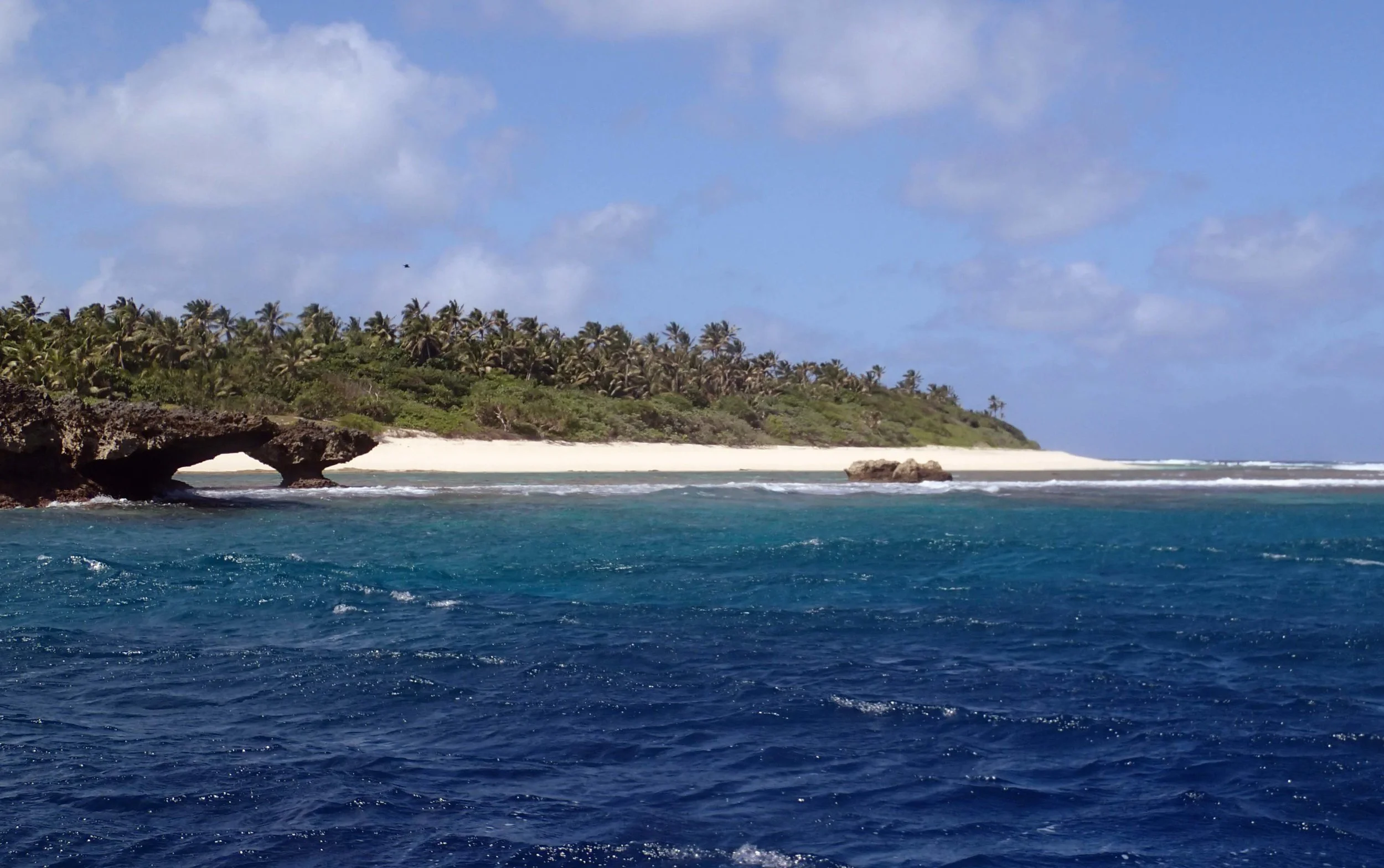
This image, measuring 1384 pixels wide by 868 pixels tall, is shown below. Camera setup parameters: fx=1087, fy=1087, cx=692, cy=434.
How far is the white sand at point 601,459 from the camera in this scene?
2623 inches

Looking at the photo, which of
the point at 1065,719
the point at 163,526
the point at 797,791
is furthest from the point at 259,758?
the point at 163,526

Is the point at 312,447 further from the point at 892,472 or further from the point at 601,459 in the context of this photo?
the point at 601,459

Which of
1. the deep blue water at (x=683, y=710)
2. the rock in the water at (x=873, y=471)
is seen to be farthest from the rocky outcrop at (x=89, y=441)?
the rock in the water at (x=873, y=471)

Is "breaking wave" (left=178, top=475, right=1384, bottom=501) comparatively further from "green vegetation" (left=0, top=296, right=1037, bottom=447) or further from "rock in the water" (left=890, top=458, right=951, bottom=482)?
"green vegetation" (left=0, top=296, right=1037, bottom=447)

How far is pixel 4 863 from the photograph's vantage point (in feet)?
22.2

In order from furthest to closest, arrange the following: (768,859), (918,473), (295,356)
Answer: (295,356), (918,473), (768,859)

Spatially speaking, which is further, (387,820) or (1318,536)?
(1318,536)

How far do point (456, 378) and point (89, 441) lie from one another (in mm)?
59552

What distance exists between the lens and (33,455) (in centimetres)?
3206

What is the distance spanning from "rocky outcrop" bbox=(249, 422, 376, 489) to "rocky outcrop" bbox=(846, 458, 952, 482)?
87.3 feet

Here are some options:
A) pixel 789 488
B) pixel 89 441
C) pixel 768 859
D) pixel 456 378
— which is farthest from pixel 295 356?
pixel 768 859

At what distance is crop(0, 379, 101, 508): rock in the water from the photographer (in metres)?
30.0

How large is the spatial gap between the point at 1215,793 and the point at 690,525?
2289 centimetres

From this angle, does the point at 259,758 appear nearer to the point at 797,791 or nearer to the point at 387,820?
the point at 387,820
